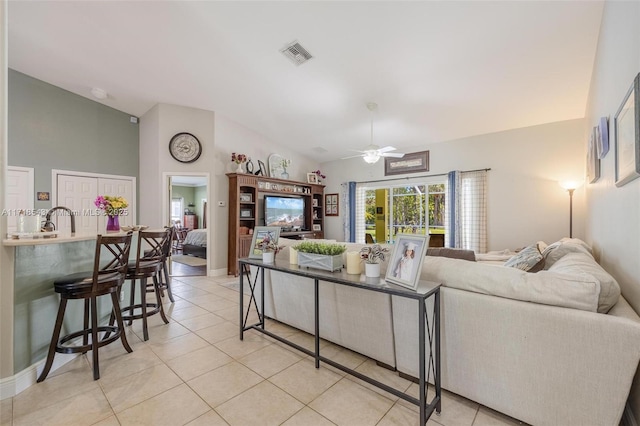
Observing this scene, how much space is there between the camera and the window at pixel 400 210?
605 centimetres

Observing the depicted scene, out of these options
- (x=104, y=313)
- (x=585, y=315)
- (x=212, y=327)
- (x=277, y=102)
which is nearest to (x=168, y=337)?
(x=212, y=327)

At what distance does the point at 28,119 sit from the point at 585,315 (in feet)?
24.1

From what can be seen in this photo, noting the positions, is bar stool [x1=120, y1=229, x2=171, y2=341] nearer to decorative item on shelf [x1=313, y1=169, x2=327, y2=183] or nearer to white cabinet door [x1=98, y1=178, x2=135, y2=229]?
white cabinet door [x1=98, y1=178, x2=135, y2=229]

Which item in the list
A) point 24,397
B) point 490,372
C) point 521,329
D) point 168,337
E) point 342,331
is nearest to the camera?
point 521,329

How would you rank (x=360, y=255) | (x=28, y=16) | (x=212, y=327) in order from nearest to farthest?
(x=360, y=255)
(x=212, y=327)
(x=28, y=16)

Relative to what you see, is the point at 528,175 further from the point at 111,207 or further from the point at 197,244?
the point at 197,244

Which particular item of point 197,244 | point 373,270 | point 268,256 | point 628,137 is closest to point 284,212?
Result: point 197,244

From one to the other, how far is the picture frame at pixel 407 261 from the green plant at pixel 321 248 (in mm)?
510

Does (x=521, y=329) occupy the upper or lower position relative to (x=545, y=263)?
lower

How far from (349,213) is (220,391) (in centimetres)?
565

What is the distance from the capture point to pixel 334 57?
340 cm

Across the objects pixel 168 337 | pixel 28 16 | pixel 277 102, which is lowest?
pixel 168 337

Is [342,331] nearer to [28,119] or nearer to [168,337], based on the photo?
[168,337]

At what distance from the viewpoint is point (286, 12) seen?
2.79m
